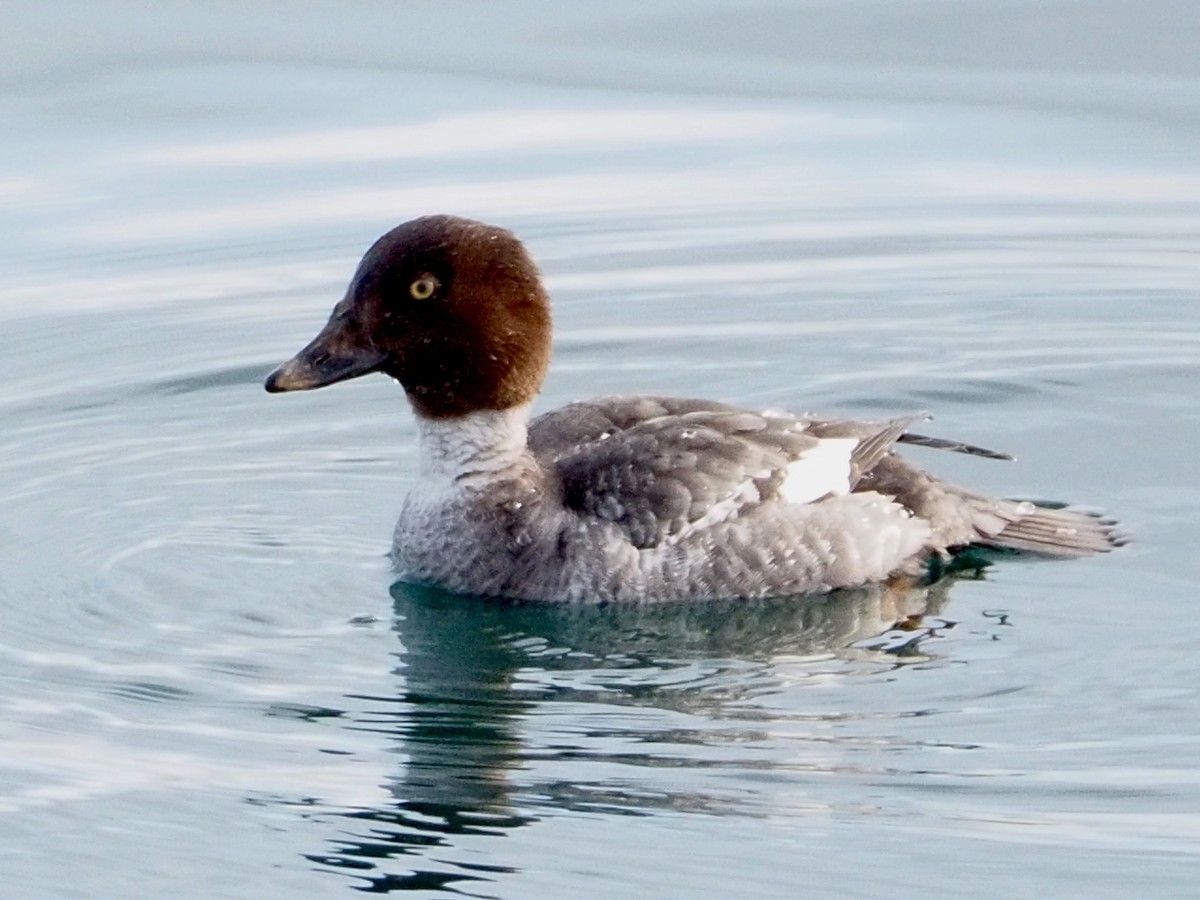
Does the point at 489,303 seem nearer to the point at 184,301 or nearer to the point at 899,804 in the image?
the point at 899,804

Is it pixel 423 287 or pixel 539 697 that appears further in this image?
pixel 423 287

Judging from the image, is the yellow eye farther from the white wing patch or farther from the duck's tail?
the duck's tail

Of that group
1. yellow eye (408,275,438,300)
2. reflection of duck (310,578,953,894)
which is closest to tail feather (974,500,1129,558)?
reflection of duck (310,578,953,894)

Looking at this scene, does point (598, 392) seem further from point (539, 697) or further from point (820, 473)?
point (539, 697)

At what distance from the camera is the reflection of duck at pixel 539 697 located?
7.18 metres

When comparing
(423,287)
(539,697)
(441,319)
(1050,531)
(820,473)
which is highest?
(423,287)

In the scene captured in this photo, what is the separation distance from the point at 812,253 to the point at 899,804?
23.0 ft

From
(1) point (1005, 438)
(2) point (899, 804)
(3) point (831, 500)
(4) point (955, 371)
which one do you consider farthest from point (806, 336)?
(2) point (899, 804)

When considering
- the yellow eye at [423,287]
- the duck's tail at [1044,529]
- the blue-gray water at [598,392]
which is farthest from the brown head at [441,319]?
the duck's tail at [1044,529]

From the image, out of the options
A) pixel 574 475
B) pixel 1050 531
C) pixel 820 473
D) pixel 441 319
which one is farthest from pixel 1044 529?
pixel 441 319

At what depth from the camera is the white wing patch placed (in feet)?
31.8

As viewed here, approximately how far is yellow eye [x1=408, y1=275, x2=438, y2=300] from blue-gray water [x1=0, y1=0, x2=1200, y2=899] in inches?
45.4

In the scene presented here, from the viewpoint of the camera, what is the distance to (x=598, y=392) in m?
12.1

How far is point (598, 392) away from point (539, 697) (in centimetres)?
388
